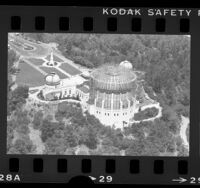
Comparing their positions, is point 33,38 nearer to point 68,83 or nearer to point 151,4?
point 68,83

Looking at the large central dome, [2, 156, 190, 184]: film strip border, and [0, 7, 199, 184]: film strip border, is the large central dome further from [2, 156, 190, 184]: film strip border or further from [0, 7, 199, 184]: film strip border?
[2, 156, 190, 184]: film strip border

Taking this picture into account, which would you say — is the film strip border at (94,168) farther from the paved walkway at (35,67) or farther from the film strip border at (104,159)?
the paved walkway at (35,67)

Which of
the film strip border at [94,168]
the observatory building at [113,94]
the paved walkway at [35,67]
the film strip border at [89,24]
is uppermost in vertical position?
the film strip border at [89,24]

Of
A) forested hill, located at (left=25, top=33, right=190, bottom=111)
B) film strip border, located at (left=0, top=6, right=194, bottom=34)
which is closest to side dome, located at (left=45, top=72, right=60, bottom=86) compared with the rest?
forested hill, located at (left=25, top=33, right=190, bottom=111)

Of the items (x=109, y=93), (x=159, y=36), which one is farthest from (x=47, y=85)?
(x=159, y=36)

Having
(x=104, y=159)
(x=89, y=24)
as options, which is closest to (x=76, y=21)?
(x=89, y=24)

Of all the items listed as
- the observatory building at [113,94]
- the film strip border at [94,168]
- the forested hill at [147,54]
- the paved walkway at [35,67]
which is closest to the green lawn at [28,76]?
the paved walkway at [35,67]
